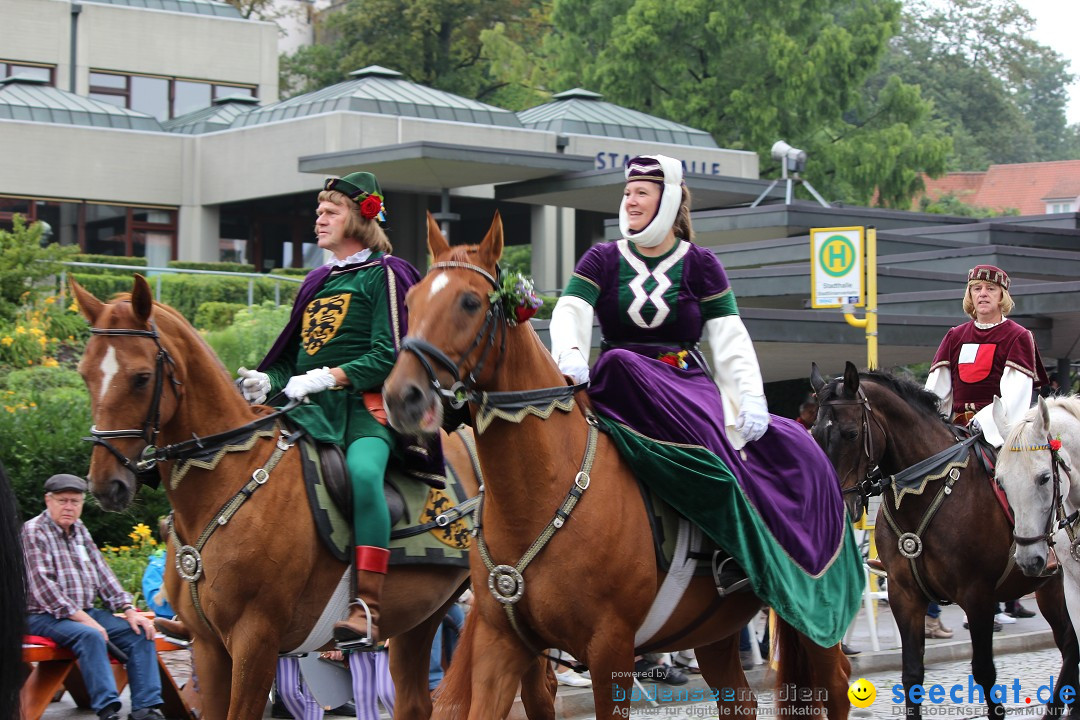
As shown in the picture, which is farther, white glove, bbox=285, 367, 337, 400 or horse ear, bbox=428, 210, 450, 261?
white glove, bbox=285, 367, 337, 400

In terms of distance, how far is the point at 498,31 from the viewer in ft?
173

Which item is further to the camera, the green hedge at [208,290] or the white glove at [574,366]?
the green hedge at [208,290]

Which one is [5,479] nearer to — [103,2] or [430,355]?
[430,355]

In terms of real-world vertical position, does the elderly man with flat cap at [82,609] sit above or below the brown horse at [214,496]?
below

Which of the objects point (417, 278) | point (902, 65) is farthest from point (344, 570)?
point (902, 65)

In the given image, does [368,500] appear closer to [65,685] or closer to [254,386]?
[254,386]

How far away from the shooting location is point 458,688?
6070mm

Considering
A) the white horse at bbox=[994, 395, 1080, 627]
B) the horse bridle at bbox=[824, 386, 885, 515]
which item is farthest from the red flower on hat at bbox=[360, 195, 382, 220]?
the white horse at bbox=[994, 395, 1080, 627]

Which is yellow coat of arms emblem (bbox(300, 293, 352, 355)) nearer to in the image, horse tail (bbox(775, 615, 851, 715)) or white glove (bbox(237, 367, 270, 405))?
white glove (bbox(237, 367, 270, 405))

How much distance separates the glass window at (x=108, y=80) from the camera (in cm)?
4409

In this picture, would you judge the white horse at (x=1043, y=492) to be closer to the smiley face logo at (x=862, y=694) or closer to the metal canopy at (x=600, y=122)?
the smiley face logo at (x=862, y=694)

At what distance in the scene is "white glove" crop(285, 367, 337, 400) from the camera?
7.03 m

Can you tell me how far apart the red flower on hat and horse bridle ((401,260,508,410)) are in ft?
6.19

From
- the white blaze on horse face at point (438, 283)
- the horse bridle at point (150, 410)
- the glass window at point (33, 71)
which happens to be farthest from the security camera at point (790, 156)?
the glass window at point (33, 71)
